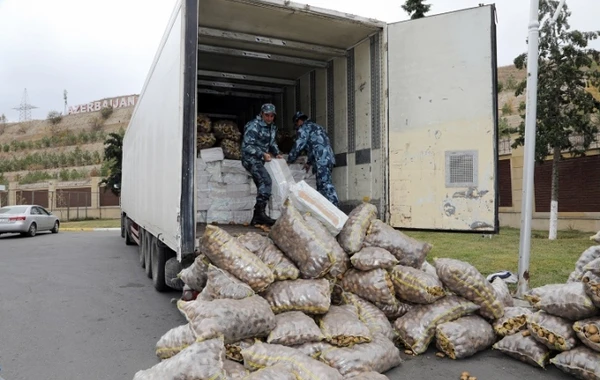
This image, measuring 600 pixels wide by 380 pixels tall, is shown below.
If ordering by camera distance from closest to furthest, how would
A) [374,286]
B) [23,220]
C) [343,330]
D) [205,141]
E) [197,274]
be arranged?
[343,330] < [374,286] < [197,274] < [205,141] < [23,220]

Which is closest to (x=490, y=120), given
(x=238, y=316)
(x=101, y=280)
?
(x=238, y=316)

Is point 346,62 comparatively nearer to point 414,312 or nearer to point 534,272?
point 414,312

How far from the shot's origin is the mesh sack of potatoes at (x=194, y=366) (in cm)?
286

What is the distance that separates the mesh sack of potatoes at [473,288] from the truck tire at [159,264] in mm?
3852

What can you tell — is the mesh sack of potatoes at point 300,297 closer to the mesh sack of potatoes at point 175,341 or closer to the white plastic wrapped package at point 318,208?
the mesh sack of potatoes at point 175,341

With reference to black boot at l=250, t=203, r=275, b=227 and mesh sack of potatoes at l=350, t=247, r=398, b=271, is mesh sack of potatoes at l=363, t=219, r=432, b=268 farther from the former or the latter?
black boot at l=250, t=203, r=275, b=227

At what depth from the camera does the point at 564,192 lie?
14797 millimetres

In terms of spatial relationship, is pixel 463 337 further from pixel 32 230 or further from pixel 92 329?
pixel 32 230

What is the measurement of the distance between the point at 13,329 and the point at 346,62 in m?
5.32

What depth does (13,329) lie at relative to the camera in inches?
203

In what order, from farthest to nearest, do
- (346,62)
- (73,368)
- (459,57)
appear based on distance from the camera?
(346,62) → (459,57) → (73,368)

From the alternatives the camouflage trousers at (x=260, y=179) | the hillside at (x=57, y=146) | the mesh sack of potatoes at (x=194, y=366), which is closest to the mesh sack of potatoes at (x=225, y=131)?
the camouflage trousers at (x=260, y=179)

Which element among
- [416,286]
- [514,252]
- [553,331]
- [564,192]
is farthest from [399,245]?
[564,192]

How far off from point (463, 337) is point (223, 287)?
2.19 metres
